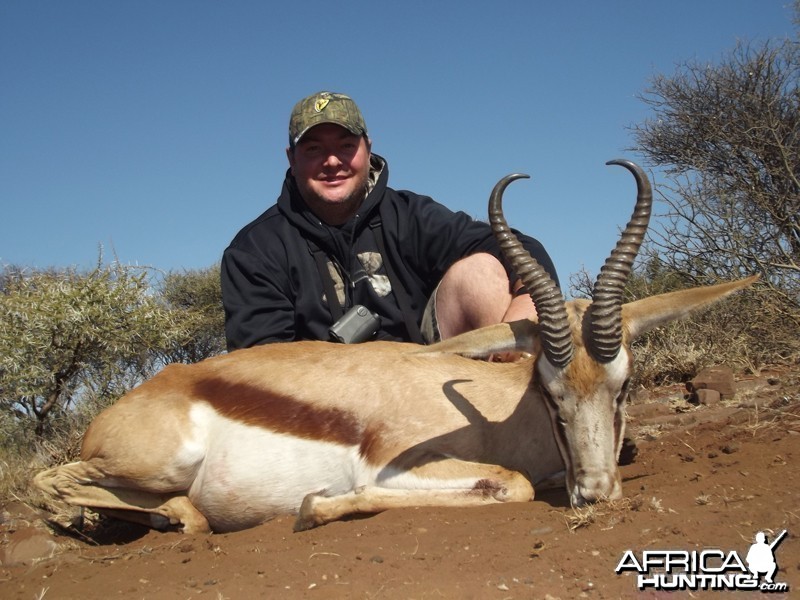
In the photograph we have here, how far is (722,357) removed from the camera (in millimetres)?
7289

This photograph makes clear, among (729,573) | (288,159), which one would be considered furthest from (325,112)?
(729,573)

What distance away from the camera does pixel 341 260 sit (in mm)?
5910

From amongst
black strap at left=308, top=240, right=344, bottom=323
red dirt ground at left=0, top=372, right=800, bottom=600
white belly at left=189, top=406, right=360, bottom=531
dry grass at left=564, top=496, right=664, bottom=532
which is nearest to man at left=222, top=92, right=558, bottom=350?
black strap at left=308, top=240, right=344, bottom=323

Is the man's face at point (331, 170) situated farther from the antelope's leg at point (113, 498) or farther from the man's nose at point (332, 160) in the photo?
the antelope's leg at point (113, 498)

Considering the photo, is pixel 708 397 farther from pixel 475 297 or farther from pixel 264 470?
pixel 264 470

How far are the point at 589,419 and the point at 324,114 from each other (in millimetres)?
3329

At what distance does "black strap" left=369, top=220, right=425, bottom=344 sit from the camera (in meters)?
5.79

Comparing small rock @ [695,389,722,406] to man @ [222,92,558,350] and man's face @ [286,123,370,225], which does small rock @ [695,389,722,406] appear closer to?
man @ [222,92,558,350]

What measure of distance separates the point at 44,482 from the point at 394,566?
2.43m

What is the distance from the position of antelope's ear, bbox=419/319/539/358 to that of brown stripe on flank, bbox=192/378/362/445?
2.32ft

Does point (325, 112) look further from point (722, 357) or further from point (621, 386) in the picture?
point (722, 357)

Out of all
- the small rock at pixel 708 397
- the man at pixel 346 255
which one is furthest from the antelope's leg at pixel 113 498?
the small rock at pixel 708 397

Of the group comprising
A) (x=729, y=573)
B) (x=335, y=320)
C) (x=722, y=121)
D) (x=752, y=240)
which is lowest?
(x=729, y=573)

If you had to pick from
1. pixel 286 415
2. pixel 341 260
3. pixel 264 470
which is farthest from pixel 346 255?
pixel 264 470
